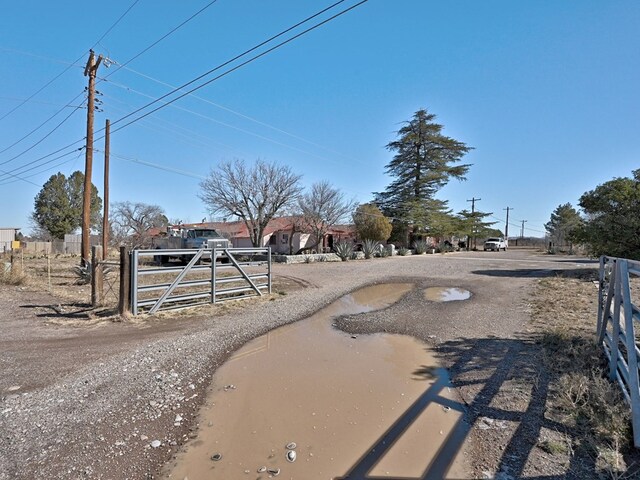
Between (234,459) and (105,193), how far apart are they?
20.2m

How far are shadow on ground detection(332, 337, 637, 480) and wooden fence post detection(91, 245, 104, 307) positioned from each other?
7914mm

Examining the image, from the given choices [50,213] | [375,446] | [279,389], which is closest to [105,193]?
[279,389]

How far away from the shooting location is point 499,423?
3.41 meters

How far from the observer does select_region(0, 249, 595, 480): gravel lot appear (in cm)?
286

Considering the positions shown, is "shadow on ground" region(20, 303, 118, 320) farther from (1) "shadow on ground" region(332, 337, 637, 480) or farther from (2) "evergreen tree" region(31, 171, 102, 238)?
(2) "evergreen tree" region(31, 171, 102, 238)

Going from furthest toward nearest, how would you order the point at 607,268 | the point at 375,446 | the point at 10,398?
the point at 607,268
the point at 10,398
the point at 375,446

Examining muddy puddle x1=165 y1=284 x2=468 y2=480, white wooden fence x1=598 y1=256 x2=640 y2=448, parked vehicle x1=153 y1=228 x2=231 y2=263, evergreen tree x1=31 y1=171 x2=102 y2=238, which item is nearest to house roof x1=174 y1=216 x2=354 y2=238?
parked vehicle x1=153 y1=228 x2=231 y2=263

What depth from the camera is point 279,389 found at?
14.0 feet

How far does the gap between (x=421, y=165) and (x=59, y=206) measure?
162ft

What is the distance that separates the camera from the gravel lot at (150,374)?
113 inches

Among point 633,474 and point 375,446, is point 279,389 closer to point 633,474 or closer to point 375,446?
point 375,446

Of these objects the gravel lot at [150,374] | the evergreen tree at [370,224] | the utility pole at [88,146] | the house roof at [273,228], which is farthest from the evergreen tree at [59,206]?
the gravel lot at [150,374]

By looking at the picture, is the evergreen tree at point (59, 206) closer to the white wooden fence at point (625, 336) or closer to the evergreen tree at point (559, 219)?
the white wooden fence at point (625, 336)

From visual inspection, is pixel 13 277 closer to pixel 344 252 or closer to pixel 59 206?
pixel 344 252
